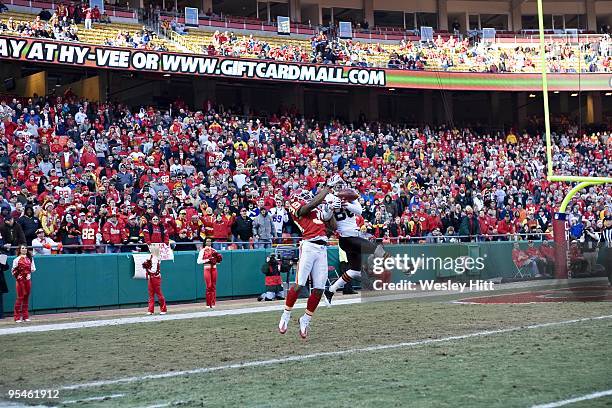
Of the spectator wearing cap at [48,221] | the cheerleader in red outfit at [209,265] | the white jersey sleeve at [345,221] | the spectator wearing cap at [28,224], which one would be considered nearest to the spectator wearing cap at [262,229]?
the cheerleader in red outfit at [209,265]

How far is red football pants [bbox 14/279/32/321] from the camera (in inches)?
653

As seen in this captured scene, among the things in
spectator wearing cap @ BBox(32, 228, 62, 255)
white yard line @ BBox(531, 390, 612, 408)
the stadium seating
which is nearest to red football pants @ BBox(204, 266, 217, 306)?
spectator wearing cap @ BBox(32, 228, 62, 255)

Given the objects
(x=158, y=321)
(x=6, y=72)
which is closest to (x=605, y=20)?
(x=6, y=72)

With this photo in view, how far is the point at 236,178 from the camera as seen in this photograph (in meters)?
24.8

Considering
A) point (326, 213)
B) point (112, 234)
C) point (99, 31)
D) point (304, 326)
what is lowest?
point (304, 326)

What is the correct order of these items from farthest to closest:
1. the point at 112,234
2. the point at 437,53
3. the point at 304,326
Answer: the point at 437,53 → the point at 112,234 → the point at 304,326

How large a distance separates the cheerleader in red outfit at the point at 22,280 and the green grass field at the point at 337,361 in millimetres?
2775

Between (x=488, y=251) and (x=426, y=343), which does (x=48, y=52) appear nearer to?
(x=488, y=251)

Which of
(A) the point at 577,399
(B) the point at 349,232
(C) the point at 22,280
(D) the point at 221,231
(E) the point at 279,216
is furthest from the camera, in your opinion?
(E) the point at 279,216

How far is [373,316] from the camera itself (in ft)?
48.9

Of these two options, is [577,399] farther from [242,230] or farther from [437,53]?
[437,53]

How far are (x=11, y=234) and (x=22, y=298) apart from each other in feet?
5.24

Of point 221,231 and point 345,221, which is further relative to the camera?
point 221,231

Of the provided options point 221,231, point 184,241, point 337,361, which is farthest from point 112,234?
point 337,361
